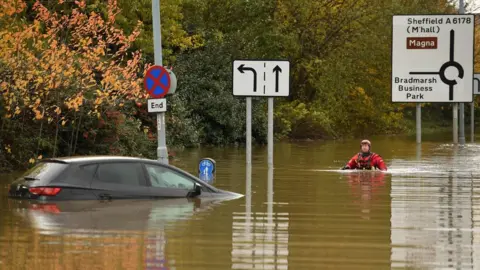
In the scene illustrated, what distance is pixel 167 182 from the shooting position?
21.2 m

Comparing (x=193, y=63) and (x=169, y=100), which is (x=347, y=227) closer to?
(x=169, y=100)

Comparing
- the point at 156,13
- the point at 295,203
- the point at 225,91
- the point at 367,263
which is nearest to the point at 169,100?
the point at 225,91

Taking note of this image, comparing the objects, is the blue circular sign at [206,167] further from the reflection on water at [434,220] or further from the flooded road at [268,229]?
the reflection on water at [434,220]

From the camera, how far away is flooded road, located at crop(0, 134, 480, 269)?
1356 cm

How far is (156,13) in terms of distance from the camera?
25125mm

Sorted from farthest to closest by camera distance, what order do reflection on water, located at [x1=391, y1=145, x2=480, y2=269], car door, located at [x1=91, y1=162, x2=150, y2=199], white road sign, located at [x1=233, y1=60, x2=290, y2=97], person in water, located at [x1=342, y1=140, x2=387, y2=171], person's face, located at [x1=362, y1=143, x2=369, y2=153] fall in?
white road sign, located at [x1=233, y1=60, x2=290, y2=97], person in water, located at [x1=342, y1=140, x2=387, y2=171], person's face, located at [x1=362, y1=143, x2=369, y2=153], car door, located at [x1=91, y1=162, x2=150, y2=199], reflection on water, located at [x1=391, y1=145, x2=480, y2=269]

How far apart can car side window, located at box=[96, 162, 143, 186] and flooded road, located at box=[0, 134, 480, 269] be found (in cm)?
43

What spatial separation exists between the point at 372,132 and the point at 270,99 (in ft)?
145

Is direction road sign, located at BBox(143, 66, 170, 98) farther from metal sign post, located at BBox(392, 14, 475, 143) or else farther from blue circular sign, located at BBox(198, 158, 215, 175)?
metal sign post, located at BBox(392, 14, 475, 143)

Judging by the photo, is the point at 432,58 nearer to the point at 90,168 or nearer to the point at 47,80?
the point at 47,80

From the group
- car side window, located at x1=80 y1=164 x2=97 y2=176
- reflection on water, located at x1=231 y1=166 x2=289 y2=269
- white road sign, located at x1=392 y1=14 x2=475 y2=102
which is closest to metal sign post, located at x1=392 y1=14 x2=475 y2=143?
white road sign, located at x1=392 y1=14 x2=475 y2=102

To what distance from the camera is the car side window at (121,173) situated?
20.1 meters

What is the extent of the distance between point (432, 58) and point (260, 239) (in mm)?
13554

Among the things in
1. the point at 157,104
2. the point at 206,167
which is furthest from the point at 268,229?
the point at 206,167
